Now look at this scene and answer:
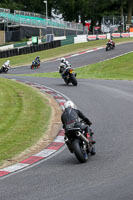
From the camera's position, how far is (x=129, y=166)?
28.9ft

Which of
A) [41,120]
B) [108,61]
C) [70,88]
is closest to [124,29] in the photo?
[108,61]

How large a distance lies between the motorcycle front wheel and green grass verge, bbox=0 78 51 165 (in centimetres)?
173

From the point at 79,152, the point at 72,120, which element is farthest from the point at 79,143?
the point at 72,120

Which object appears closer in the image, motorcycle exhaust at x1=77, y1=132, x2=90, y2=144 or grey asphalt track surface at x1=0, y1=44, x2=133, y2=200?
grey asphalt track surface at x1=0, y1=44, x2=133, y2=200

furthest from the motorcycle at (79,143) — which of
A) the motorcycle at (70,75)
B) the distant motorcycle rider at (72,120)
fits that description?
the motorcycle at (70,75)

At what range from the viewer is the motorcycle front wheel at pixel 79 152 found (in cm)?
939

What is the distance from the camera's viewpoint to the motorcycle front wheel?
9391 millimetres

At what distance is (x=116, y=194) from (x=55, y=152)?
4.09m

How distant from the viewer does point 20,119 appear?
14.6 metres

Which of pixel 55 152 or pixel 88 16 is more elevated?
pixel 88 16

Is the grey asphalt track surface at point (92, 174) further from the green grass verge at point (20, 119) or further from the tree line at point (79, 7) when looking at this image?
the tree line at point (79, 7)

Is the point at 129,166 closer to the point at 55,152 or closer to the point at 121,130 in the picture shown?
the point at 55,152

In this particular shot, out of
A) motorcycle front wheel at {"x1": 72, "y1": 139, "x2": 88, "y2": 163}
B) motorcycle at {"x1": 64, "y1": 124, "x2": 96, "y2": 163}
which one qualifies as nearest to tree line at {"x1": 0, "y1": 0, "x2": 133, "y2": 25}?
motorcycle at {"x1": 64, "y1": 124, "x2": 96, "y2": 163}

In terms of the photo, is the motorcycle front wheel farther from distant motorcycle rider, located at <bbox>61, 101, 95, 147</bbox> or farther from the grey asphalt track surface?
distant motorcycle rider, located at <bbox>61, 101, 95, 147</bbox>
